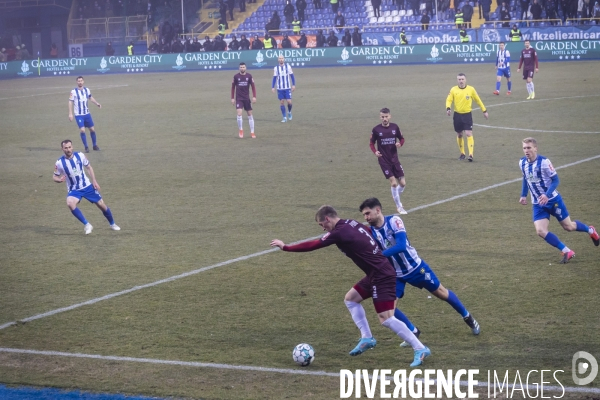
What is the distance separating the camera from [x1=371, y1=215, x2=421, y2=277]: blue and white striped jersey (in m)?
8.66

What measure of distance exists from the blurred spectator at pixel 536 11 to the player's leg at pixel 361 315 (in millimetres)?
43044

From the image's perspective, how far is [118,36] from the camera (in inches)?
2466

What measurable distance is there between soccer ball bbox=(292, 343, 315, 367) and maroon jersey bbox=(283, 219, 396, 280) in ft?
3.26

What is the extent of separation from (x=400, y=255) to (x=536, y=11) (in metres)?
42.9

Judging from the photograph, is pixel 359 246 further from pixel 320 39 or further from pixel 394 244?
pixel 320 39

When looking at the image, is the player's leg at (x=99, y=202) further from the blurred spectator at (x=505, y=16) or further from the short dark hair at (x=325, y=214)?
the blurred spectator at (x=505, y=16)

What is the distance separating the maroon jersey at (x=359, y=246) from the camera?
841 cm

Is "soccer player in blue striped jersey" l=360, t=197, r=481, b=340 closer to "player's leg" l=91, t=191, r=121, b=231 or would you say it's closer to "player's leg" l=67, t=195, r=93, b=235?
"player's leg" l=91, t=191, r=121, b=231

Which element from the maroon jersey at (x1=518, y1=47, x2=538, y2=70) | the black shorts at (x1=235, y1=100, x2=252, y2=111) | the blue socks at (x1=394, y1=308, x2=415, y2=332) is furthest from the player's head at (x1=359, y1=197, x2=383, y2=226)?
the maroon jersey at (x1=518, y1=47, x2=538, y2=70)

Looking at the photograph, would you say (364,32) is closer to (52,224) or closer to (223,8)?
(223,8)

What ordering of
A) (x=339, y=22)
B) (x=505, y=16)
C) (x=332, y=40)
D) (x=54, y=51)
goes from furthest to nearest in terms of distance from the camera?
(x=54, y=51) → (x=339, y=22) → (x=332, y=40) → (x=505, y=16)

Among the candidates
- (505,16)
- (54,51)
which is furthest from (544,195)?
(54,51)

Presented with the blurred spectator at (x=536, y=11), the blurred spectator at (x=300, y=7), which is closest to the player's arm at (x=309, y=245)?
the blurred spectator at (x=536, y=11)

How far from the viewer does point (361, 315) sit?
8.82 m
